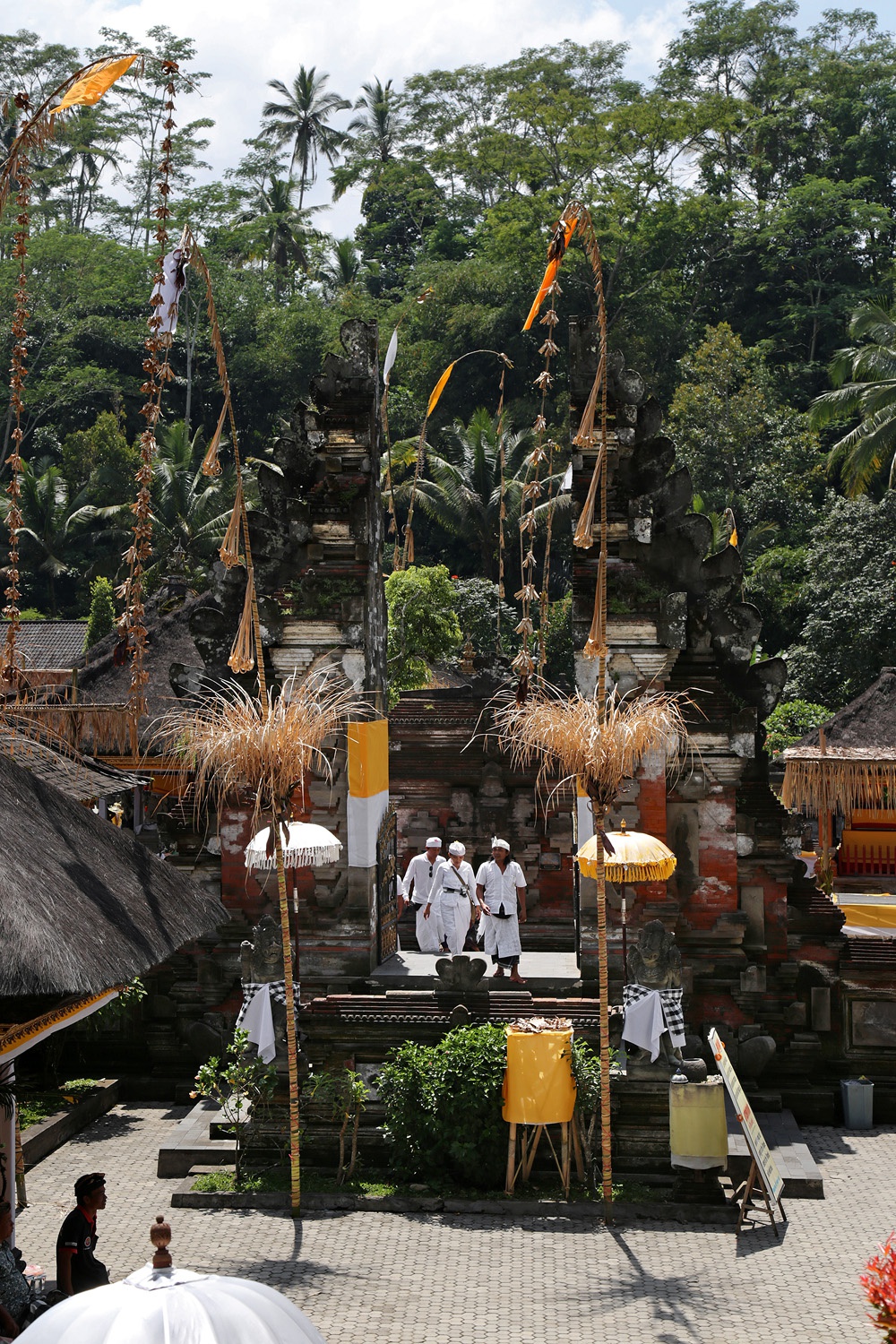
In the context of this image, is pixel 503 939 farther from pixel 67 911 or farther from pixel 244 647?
pixel 67 911

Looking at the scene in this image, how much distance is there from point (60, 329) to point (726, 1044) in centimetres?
4408

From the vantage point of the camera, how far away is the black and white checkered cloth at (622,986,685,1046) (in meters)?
11.5

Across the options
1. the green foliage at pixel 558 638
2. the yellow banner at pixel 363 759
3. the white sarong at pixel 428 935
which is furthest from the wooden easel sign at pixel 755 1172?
the green foliage at pixel 558 638

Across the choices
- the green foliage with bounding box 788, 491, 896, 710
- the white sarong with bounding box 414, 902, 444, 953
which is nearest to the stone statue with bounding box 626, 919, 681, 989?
the white sarong with bounding box 414, 902, 444, 953

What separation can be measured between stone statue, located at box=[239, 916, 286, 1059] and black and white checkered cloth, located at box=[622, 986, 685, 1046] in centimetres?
A: 280

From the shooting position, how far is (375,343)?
1446 centimetres

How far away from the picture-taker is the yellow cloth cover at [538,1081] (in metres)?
10.8

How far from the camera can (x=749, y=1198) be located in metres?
10.4

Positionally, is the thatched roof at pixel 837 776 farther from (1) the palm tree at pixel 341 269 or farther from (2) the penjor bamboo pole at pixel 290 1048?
(1) the palm tree at pixel 341 269

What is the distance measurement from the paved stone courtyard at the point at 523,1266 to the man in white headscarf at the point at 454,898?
394 cm

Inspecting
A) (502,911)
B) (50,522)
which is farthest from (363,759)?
(50,522)

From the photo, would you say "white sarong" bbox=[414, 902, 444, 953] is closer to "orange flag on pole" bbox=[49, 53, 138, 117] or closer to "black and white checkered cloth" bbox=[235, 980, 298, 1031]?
"black and white checkered cloth" bbox=[235, 980, 298, 1031]

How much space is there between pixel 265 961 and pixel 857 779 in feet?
32.2

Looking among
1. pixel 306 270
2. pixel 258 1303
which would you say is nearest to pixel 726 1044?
pixel 258 1303
